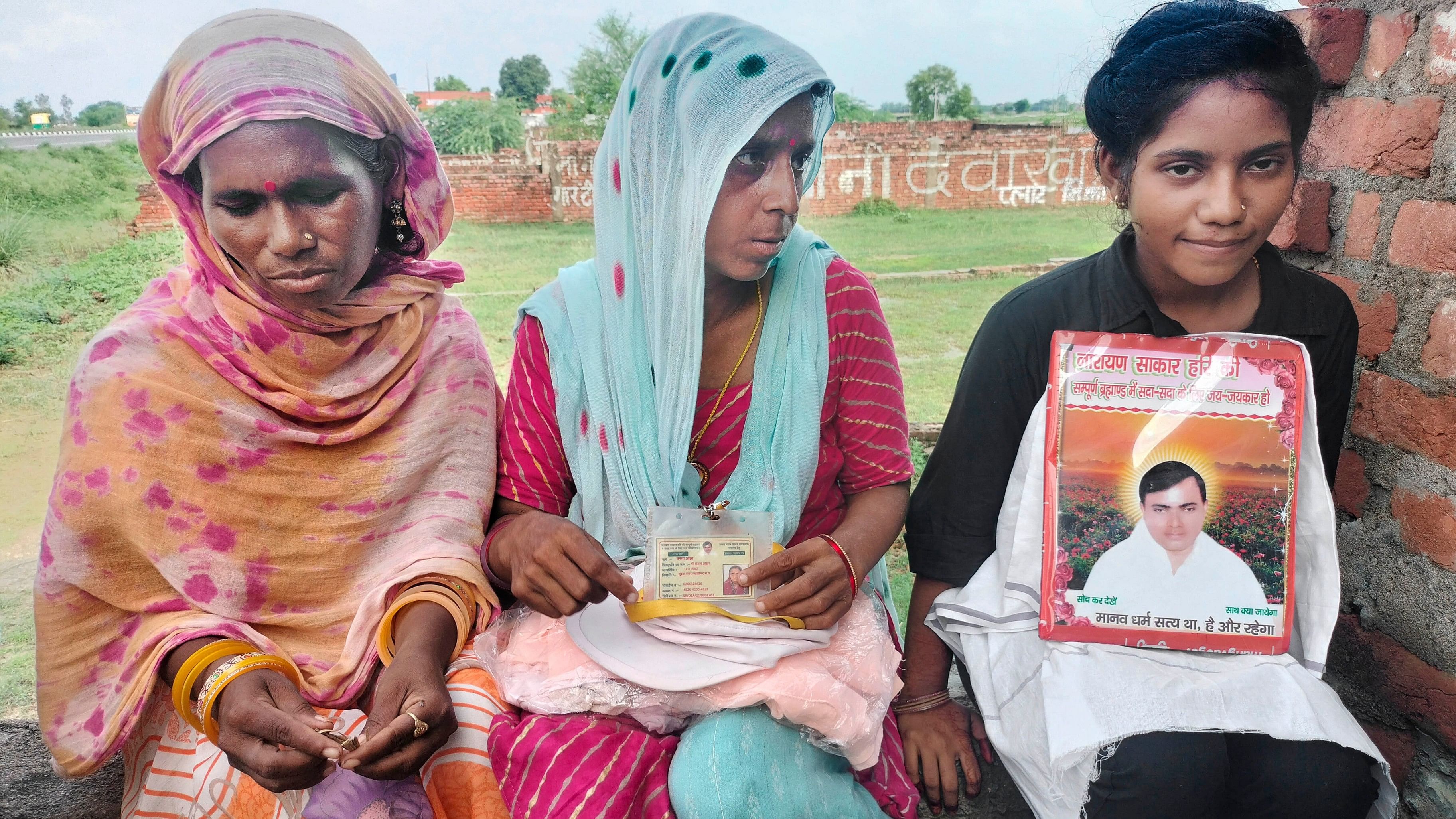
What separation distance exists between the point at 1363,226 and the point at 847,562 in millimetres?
1333

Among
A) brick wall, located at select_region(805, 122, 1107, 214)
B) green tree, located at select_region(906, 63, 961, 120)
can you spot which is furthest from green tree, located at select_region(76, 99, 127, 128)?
green tree, located at select_region(906, 63, 961, 120)

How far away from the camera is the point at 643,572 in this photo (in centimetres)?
160

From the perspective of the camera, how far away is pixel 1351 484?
1.93 m

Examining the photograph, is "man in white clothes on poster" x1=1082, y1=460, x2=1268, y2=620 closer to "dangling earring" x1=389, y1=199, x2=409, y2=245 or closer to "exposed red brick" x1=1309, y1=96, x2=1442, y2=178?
"exposed red brick" x1=1309, y1=96, x2=1442, y2=178

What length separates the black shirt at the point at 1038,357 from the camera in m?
1.74

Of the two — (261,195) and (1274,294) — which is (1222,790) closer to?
(1274,294)

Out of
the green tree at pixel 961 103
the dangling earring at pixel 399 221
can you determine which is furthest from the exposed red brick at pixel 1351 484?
the green tree at pixel 961 103

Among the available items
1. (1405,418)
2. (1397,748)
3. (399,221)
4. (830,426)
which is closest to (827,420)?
(830,426)

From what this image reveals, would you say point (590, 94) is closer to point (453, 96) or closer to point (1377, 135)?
point (453, 96)

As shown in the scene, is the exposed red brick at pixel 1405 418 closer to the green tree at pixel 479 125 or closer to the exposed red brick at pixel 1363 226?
the exposed red brick at pixel 1363 226

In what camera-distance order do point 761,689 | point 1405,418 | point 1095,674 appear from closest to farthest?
point 761,689
point 1095,674
point 1405,418

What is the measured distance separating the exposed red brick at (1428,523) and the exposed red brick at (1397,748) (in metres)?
0.39

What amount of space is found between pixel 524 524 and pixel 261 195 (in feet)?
2.59

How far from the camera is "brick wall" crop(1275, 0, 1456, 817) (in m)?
1.72
